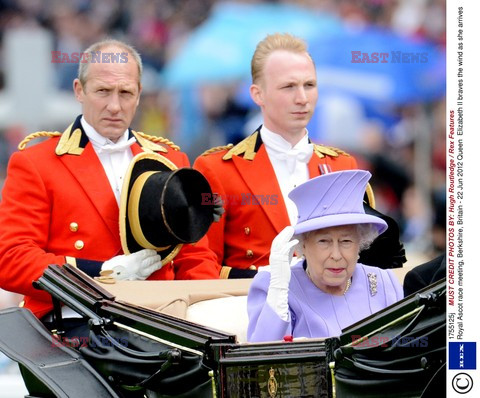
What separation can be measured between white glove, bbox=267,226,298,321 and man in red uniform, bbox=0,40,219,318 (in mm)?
1098

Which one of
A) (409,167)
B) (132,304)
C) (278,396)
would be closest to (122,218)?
(132,304)

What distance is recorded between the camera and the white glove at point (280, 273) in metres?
4.47

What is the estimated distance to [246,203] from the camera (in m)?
5.90

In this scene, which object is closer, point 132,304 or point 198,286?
point 132,304

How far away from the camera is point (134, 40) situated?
12.4 m

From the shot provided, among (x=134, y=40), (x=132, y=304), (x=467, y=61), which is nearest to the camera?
(x=467, y=61)

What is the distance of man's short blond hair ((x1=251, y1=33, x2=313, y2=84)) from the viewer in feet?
19.4

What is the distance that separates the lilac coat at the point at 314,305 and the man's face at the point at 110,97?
1227 millimetres

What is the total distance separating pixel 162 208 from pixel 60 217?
0.47 metres

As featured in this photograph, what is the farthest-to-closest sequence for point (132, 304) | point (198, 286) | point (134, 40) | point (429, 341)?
point (134, 40) → point (198, 286) → point (132, 304) → point (429, 341)

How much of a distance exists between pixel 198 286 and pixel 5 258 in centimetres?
76

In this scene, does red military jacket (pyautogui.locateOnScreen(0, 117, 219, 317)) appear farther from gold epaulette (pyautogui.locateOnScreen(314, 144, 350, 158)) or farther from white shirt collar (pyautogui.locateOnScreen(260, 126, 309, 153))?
gold epaulette (pyautogui.locateOnScreen(314, 144, 350, 158))

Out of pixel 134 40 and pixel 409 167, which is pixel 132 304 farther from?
pixel 134 40

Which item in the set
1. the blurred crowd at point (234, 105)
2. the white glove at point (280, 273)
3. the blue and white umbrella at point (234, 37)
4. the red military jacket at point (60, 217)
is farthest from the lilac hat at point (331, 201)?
the blue and white umbrella at point (234, 37)
